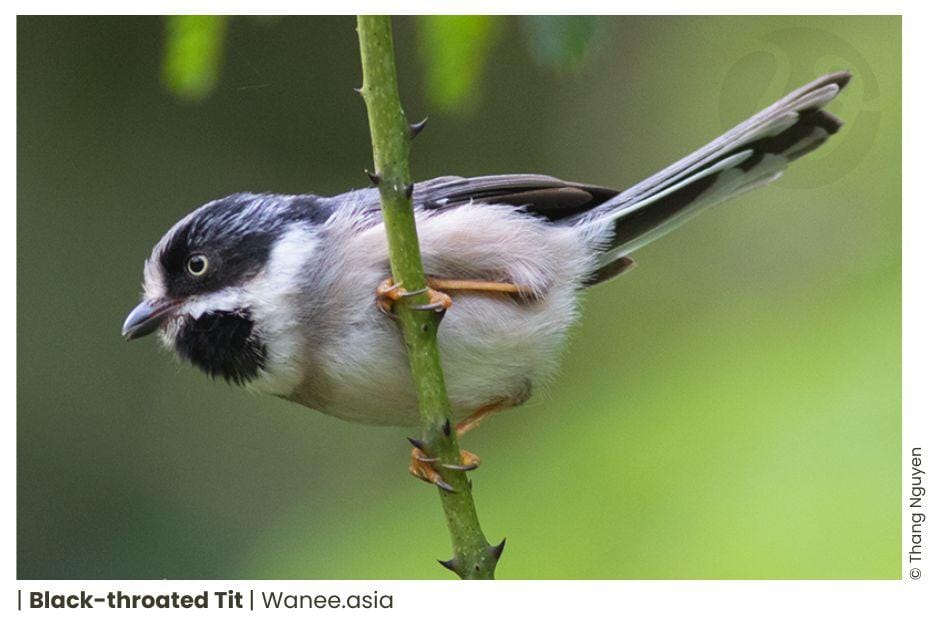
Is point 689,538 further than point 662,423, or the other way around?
point 662,423

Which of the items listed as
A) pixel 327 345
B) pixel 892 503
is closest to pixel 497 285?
pixel 327 345

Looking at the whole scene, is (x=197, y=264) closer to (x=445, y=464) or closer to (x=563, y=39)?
(x=445, y=464)

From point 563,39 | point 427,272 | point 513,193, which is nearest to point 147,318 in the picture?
point 427,272

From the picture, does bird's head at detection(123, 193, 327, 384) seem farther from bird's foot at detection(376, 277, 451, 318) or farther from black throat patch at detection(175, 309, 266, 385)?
bird's foot at detection(376, 277, 451, 318)

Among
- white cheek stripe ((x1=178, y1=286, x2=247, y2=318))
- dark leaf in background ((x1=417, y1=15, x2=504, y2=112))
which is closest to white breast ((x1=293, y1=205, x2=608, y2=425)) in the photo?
white cheek stripe ((x1=178, y1=286, x2=247, y2=318))

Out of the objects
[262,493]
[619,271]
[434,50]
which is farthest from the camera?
[262,493]

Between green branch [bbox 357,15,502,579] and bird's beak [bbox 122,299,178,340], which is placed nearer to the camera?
green branch [bbox 357,15,502,579]
